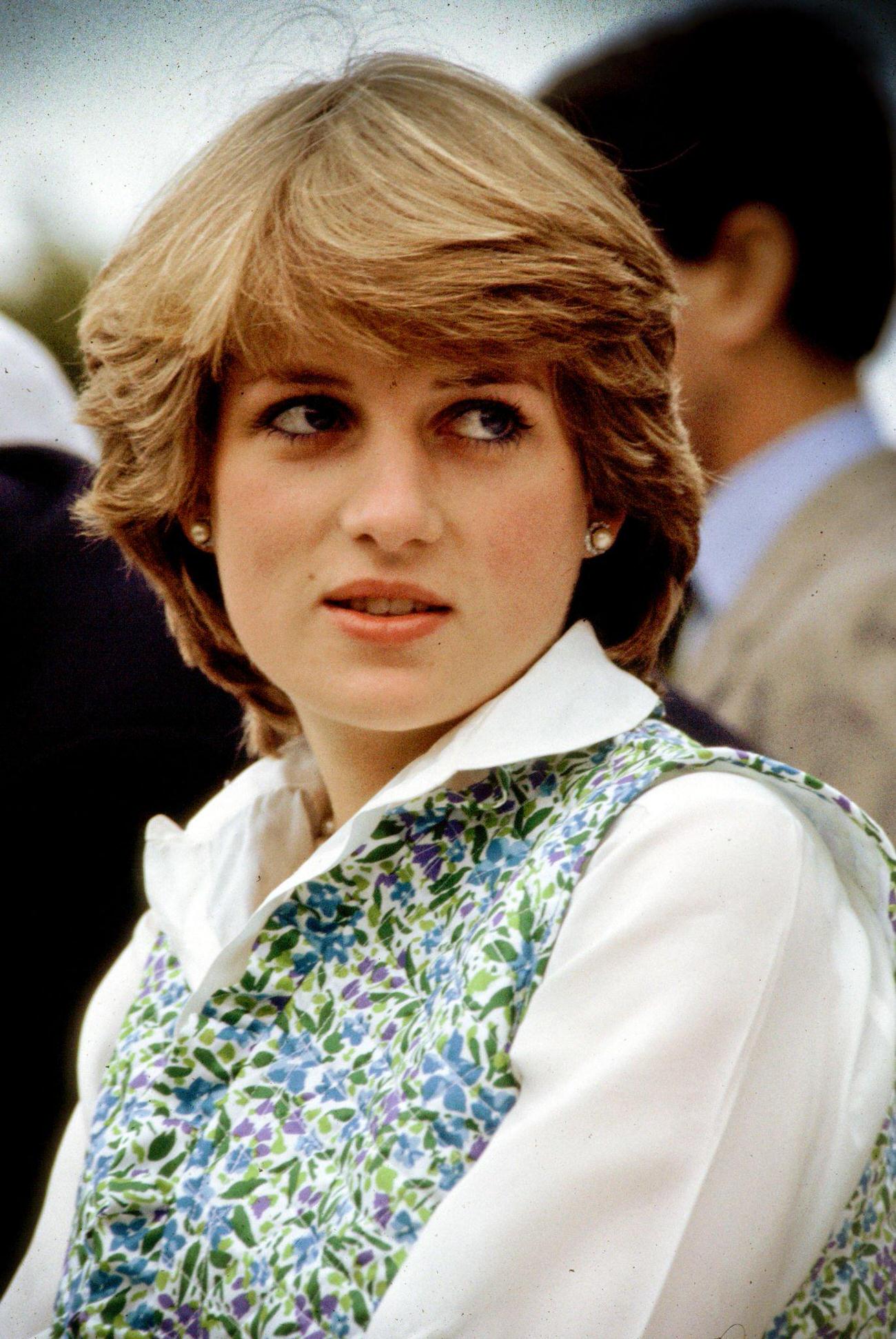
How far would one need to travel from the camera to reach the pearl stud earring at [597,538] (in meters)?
1.45

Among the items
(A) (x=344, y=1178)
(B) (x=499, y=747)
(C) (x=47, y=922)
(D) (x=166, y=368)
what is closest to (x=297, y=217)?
(D) (x=166, y=368)

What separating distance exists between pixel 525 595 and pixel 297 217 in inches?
15.4

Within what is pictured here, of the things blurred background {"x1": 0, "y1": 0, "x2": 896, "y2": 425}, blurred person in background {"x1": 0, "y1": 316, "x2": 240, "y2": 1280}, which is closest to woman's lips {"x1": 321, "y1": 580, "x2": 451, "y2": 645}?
blurred background {"x1": 0, "y1": 0, "x2": 896, "y2": 425}

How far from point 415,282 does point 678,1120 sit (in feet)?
2.33

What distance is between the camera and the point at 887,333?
2027mm

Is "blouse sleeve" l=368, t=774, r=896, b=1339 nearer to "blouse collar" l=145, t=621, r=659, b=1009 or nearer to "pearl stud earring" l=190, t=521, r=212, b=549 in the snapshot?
"blouse collar" l=145, t=621, r=659, b=1009

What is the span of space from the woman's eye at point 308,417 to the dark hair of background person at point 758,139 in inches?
39.3

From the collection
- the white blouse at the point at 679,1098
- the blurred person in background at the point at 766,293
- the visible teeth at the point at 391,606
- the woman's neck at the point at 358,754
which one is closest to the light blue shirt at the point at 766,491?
the blurred person in background at the point at 766,293

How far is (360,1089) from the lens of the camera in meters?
1.27

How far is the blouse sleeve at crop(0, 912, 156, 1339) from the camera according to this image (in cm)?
160

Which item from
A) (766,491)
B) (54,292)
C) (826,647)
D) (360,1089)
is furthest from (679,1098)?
(54,292)

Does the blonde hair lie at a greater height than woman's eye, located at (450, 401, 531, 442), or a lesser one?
greater

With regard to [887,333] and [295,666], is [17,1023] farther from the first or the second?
[887,333]

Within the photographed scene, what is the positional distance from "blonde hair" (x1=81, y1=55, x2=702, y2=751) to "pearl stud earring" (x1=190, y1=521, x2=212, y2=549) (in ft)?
0.04
